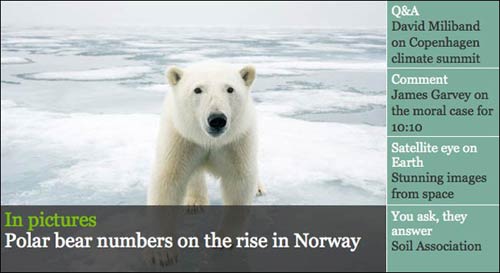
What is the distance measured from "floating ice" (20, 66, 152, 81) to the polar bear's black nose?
21.9 feet

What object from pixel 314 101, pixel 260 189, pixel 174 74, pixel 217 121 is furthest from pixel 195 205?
pixel 314 101

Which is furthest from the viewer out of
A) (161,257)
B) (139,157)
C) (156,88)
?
(156,88)

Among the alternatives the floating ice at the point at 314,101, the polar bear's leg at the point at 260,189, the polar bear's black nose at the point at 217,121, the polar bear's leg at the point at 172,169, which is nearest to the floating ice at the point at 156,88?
the floating ice at the point at 314,101

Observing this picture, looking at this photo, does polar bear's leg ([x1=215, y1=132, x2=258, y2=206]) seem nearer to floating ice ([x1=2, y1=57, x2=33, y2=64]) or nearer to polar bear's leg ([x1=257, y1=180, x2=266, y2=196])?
polar bear's leg ([x1=257, y1=180, x2=266, y2=196])

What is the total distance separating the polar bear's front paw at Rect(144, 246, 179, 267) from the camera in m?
2.66

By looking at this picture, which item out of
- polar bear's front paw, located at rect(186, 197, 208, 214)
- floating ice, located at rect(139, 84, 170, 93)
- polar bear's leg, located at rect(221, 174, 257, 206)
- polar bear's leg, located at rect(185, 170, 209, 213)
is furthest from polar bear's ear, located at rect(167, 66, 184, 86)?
floating ice, located at rect(139, 84, 170, 93)

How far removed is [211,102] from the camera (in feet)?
8.07

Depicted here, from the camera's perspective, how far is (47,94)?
716 centimetres

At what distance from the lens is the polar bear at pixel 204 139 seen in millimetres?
2652

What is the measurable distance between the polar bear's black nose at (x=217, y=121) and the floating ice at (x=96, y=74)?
6.66 m

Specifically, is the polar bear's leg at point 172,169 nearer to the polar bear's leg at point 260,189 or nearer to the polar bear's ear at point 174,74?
the polar bear's ear at point 174,74

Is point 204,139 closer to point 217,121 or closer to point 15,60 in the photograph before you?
point 217,121

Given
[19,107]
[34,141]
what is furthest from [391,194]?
[19,107]

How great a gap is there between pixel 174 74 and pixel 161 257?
110 centimetres
